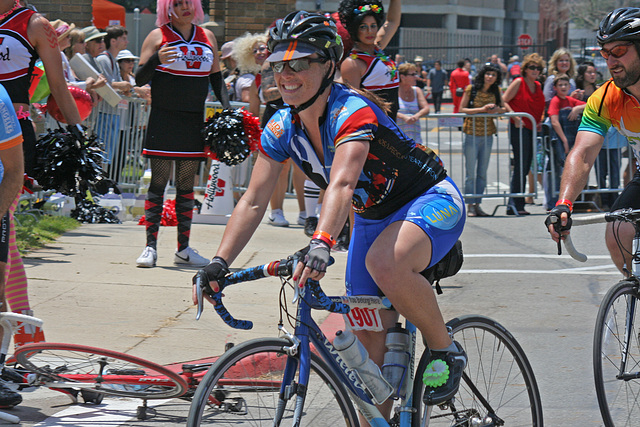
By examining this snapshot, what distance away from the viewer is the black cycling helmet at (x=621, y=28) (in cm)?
426

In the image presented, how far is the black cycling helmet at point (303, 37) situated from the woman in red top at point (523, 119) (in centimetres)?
922

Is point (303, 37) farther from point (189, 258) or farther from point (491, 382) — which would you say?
point (189, 258)

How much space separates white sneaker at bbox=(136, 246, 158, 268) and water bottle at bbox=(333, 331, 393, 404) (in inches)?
177

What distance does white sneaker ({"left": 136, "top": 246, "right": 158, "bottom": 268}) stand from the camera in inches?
301

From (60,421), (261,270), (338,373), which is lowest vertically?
(60,421)

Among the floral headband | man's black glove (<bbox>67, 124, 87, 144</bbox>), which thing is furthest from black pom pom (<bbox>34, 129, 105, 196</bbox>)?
the floral headband

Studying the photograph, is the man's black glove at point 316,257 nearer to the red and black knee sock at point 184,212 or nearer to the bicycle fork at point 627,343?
the bicycle fork at point 627,343

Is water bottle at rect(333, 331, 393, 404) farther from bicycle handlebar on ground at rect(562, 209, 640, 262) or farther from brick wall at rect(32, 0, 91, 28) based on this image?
brick wall at rect(32, 0, 91, 28)

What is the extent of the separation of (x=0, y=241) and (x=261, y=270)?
1.86 m

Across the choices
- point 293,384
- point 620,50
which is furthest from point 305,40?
point 620,50

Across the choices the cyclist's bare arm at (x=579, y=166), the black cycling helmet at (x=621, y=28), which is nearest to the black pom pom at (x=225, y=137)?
the cyclist's bare arm at (x=579, y=166)

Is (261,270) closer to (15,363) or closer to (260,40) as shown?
(15,363)

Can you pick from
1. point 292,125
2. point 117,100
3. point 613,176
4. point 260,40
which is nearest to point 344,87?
point 292,125

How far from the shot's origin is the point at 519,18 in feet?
244
